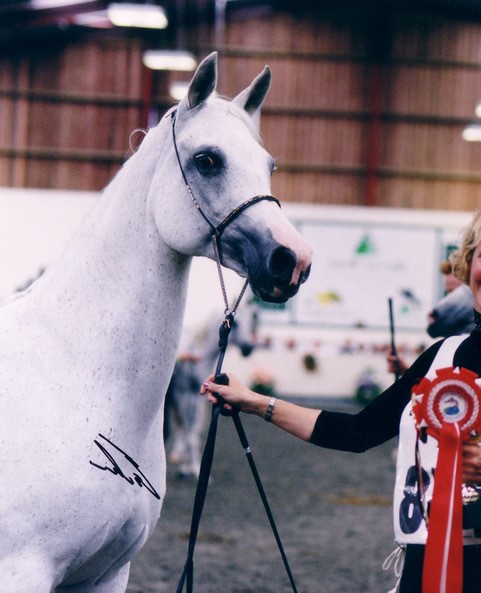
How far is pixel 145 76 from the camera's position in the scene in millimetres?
16578

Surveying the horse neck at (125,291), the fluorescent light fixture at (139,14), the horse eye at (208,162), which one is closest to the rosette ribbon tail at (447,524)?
the horse neck at (125,291)

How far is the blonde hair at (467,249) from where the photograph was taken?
2264 millimetres

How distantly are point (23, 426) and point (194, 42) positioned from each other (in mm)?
15768

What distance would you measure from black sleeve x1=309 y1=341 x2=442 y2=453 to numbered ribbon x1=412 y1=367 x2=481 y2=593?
0.30 meters

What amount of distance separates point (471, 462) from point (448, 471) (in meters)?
0.07

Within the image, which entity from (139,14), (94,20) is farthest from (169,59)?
(94,20)

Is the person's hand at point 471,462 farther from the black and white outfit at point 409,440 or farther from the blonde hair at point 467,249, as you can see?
the blonde hair at point 467,249

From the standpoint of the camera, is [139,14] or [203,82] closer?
[203,82]

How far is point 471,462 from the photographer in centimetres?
204

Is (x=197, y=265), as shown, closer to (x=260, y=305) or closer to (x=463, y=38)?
(x=260, y=305)

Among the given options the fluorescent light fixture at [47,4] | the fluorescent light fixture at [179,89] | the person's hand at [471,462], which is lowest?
the person's hand at [471,462]

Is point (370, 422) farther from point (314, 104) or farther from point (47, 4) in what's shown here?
point (47, 4)

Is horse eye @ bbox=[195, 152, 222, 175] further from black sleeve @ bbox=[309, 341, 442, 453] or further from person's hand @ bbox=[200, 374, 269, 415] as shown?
black sleeve @ bbox=[309, 341, 442, 453]

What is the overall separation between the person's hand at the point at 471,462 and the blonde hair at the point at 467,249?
53 centimetres
